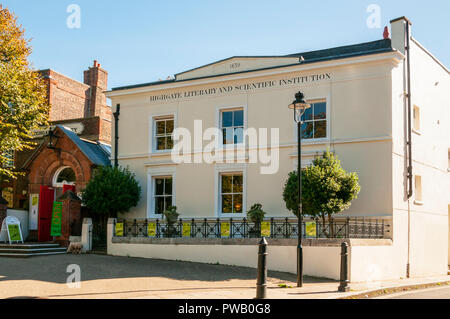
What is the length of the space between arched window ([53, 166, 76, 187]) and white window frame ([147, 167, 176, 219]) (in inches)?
155

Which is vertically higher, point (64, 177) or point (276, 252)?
point (64, 177)

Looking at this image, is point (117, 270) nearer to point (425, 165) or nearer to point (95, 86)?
point (425, 165)

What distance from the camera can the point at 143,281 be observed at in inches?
511

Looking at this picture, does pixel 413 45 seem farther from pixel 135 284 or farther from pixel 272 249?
pixel 135 284

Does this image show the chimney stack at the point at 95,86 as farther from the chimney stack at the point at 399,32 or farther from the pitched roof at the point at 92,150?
the chimney stack at the point at 399,32

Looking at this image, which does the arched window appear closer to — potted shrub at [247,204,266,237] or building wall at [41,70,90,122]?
→ building wall at [41,70,90,122]

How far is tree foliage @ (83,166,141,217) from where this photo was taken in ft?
65.2

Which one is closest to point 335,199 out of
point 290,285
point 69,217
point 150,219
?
point 290,285

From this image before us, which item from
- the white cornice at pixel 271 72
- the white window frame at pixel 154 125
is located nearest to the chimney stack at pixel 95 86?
the white cornice at pixel 271 72

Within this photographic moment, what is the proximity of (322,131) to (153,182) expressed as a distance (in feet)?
24.3

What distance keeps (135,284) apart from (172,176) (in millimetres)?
8853

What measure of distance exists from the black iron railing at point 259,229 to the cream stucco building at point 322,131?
0.59 m

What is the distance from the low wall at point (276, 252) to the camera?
49.7 feet

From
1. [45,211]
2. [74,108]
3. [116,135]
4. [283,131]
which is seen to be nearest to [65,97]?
[74,108]
